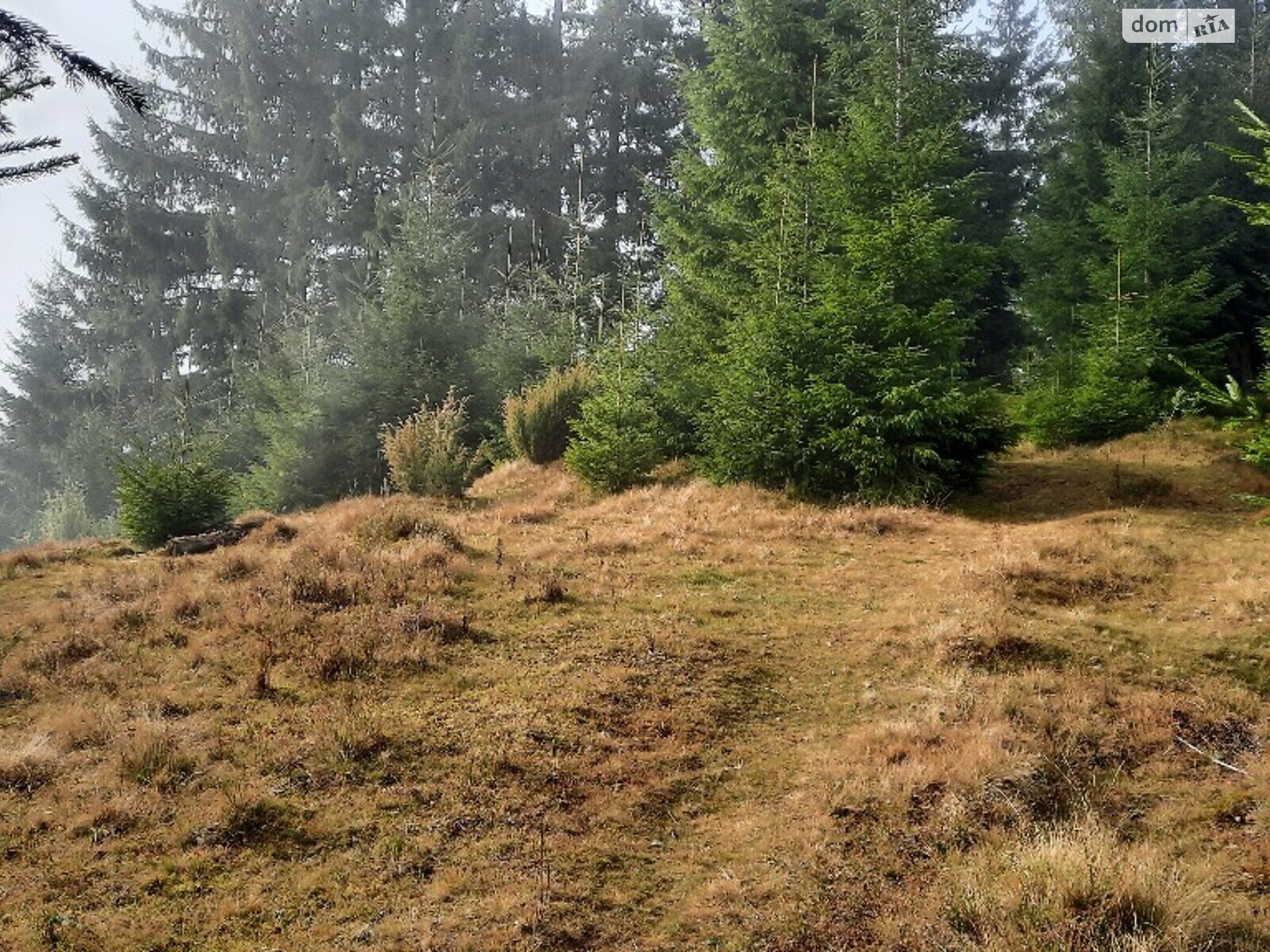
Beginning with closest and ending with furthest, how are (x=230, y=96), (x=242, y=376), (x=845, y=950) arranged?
(x=845, y=950)
(x=242, y=376)
(x=230, y=96)

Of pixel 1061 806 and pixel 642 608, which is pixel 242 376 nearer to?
pixel 642 608

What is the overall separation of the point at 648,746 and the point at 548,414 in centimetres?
1352

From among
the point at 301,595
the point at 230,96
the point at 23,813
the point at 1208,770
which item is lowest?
the point at 1208,770

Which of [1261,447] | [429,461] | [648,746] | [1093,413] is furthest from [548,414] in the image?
[1261,447]

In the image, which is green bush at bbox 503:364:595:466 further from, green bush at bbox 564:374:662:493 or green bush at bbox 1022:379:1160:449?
green bush at bbox 1022:379:1160:449

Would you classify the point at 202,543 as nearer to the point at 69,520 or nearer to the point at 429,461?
the point at 429,461

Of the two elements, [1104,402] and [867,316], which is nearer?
[867,316]

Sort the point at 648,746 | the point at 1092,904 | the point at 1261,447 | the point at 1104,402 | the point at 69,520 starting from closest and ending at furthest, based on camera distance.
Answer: the point at 1092,904 < the point at 1261,447 < the point at 648,746 < the point at 1104,402 < the point at 69,520

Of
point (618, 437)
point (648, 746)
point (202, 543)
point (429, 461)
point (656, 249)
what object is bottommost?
point (648, 746)

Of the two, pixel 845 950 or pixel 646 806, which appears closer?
pixel 845 950

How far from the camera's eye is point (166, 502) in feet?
47.1

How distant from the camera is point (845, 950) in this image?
4.12 metres

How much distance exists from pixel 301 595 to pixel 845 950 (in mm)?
7084

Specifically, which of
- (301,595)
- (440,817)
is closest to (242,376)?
(301,595)
